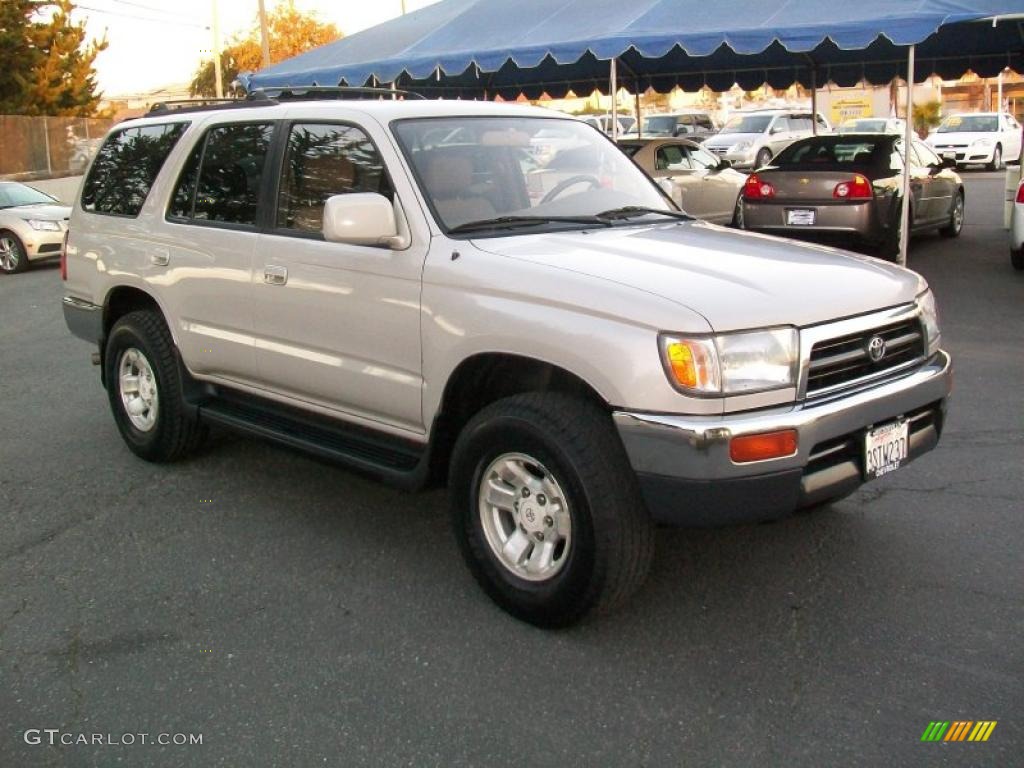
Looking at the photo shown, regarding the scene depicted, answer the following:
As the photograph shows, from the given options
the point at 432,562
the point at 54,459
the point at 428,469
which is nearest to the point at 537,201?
the point at 428,469

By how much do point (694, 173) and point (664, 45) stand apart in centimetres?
353

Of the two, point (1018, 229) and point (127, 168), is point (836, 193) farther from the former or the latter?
point (127, 168)

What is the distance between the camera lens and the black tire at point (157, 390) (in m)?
5.50

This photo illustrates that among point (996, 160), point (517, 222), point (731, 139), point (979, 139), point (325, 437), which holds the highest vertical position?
→ point (731, 139)

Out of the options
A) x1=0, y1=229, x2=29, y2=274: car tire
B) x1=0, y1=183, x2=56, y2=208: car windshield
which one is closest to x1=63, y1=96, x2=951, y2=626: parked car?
x1=0, y1=229, x2=29, y2=274: car tire

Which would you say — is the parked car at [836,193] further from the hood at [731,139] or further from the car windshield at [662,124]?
the car windshield at [662,124]

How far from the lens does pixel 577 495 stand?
138 inches

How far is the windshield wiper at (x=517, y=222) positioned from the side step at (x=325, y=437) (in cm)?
88

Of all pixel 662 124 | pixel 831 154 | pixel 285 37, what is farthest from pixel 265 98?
pixel 285 37

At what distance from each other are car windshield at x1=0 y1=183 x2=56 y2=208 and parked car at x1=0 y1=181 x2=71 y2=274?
14cm

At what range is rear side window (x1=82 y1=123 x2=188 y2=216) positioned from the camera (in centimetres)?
567

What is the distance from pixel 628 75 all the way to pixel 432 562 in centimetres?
1596

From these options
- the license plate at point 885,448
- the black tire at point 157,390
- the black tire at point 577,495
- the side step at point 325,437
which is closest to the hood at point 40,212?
the black tire at point 157,390

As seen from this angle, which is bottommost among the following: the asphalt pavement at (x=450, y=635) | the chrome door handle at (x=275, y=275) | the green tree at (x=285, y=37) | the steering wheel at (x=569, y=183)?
the asphalt pavement at (x=450, y=635)
